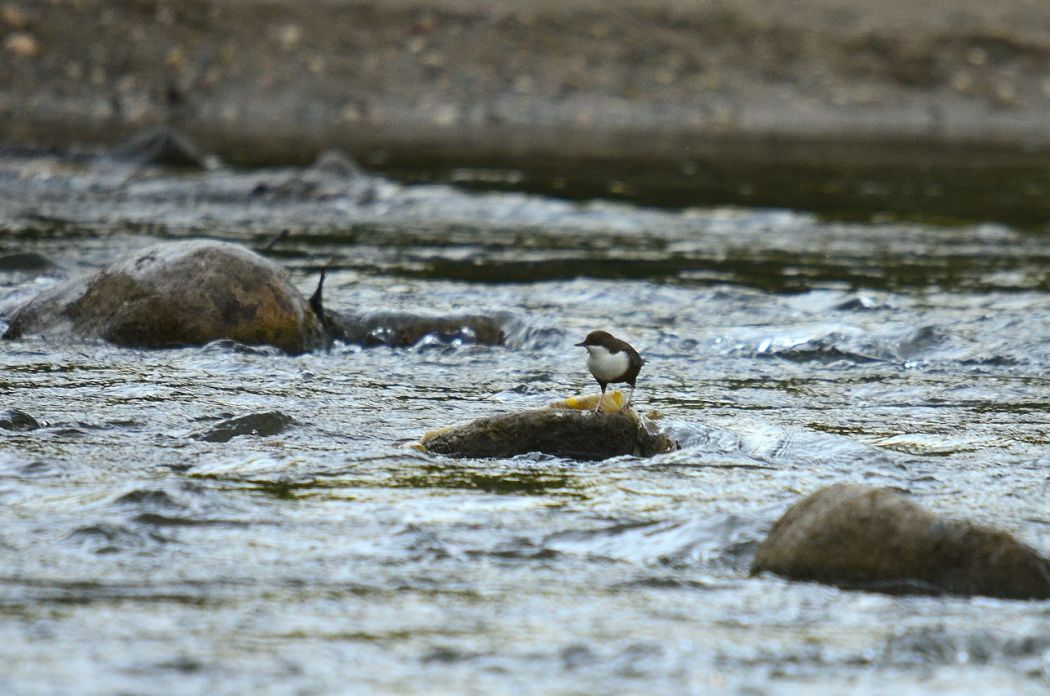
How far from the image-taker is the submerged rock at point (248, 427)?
526 centimetres

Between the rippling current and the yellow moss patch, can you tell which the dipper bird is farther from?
the rippling current

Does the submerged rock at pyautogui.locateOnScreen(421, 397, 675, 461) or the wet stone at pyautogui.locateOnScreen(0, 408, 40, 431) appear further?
the wet stone at pyautogui.locateOnScreen(0, 408, 40, 431)

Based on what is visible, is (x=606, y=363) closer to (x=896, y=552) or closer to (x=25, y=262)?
(x=896, y=552)

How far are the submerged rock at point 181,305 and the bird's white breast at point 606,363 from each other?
2.04 metres

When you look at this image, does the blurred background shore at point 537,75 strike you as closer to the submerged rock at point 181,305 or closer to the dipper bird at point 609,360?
the submerged rock at point 181,305

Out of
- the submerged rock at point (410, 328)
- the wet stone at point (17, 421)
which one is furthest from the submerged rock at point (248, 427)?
the submerged rock at point (410, 328)

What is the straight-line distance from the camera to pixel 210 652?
10.9ft

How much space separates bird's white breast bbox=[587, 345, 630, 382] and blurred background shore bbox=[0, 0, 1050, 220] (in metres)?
12.6

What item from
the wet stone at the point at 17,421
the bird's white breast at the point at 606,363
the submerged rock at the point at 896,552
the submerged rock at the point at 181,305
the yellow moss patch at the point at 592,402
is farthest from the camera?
the submerged rock at the point at 181,305

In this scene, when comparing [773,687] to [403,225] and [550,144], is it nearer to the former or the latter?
[403,225]

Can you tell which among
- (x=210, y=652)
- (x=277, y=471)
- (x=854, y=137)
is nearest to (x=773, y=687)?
(x=210, y=652)

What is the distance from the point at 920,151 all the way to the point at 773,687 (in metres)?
16.1

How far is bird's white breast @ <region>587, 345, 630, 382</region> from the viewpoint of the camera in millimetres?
5555

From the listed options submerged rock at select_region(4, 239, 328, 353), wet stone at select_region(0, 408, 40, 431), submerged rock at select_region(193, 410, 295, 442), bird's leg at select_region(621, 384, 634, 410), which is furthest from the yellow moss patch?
submerged rock at select_region(4, 239, 328, 353)
